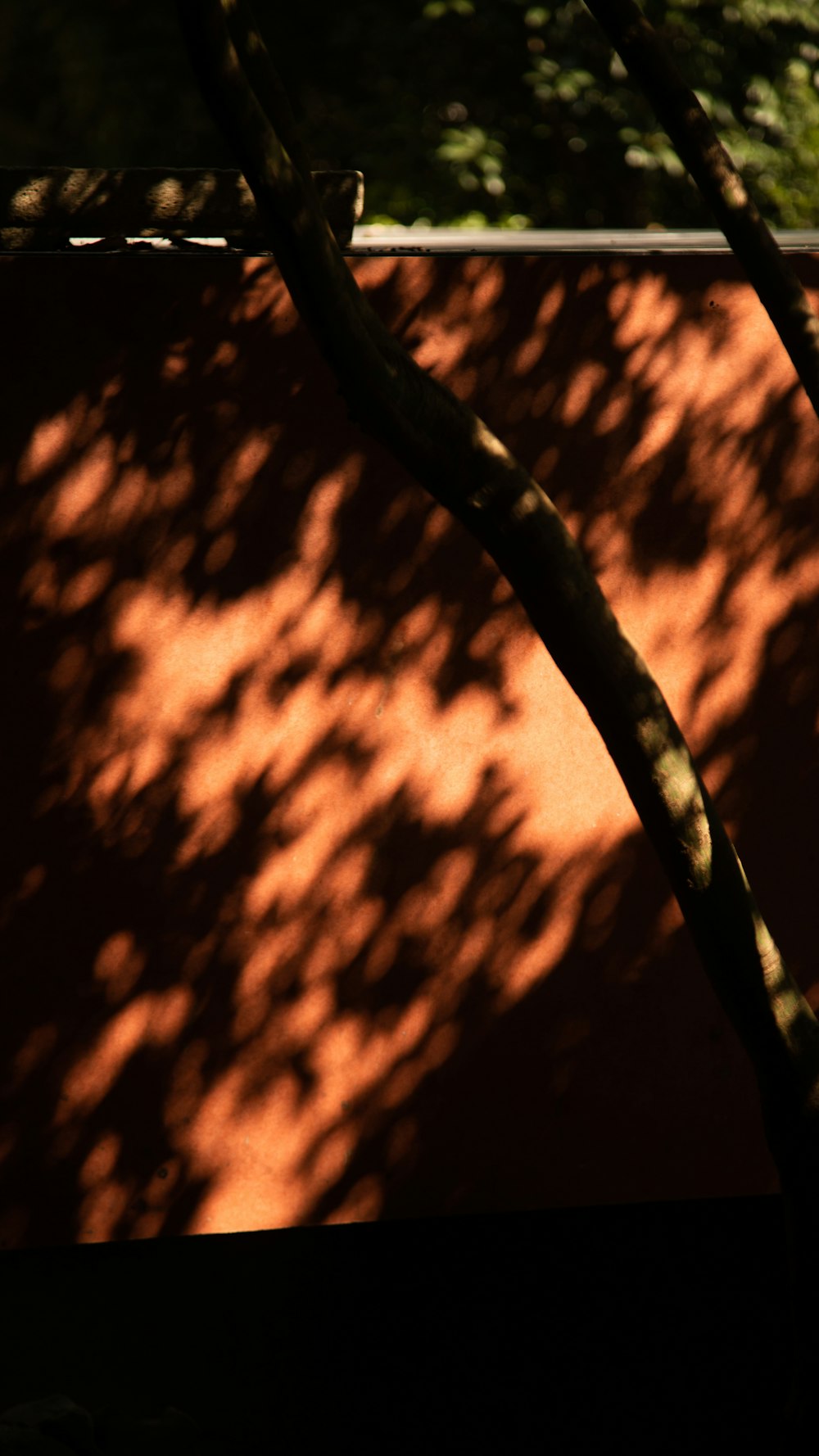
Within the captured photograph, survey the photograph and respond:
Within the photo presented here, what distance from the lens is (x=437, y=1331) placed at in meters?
4.23

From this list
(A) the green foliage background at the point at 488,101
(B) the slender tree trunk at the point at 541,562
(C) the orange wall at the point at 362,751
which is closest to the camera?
(B) the slender tree trunk at the point at 541,562

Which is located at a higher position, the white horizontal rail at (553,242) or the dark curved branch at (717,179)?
the dark curved branch at (717,179)

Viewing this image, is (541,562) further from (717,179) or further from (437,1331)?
(437,1331)

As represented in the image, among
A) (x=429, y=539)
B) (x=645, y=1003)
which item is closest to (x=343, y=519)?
(x=429, y=539)

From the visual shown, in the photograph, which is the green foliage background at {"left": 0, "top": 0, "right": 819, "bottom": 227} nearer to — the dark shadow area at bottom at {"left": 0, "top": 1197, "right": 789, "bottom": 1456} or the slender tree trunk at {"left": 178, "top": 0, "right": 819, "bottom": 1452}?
the dark shadow area at bottom at {"left": 0, "top": 1197, "right": 789, "bottom": 1456}

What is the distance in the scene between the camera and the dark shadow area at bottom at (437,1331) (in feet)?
13.0

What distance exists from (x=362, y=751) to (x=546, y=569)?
1767 mm

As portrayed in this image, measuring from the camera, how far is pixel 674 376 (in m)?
4.02

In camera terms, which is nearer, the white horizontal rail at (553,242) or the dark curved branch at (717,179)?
the dark curved branch at (717,179)

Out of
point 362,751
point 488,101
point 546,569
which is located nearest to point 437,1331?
point 362,751

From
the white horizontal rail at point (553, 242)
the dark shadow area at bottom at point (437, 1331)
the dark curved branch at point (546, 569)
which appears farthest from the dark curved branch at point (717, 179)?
the dark shadow area at bottom at point (437, 1331)

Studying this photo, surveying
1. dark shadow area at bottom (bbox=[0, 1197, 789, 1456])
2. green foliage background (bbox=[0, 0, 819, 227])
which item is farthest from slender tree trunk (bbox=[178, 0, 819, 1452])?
green foliage background (bbox=[0, 0, 819, 227])

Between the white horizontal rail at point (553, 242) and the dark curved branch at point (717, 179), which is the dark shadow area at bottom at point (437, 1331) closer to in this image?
the dark curved branch at point (717, 179)

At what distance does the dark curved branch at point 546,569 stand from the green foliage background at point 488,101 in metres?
8.56
